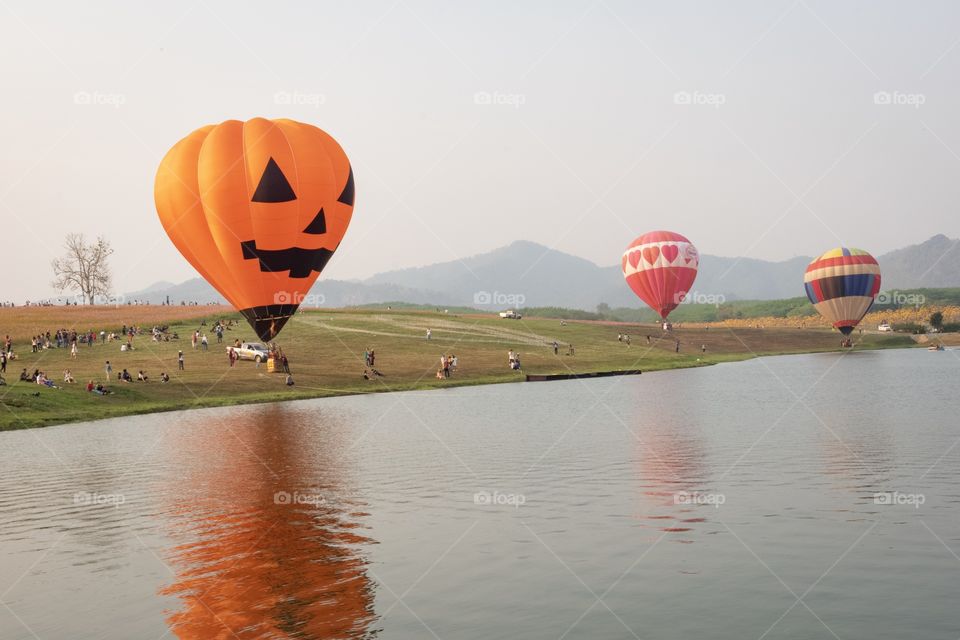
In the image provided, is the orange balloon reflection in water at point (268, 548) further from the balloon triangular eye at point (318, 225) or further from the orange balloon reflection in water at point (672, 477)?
the balloon triangular eye at point (318, 225)

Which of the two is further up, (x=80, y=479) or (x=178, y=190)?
(x=178, y=190)

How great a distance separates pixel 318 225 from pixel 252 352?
20582 mm

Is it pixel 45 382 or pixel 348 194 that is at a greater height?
pixel 348 194

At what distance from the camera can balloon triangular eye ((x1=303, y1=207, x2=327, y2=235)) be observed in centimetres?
6041

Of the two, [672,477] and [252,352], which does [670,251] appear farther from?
[672,477]

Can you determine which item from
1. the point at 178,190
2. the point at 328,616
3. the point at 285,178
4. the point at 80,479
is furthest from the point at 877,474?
the point at 178,190

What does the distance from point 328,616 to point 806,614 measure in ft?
27.2

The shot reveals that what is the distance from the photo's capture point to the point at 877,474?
2906 cm

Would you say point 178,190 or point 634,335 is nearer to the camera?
point 178,190

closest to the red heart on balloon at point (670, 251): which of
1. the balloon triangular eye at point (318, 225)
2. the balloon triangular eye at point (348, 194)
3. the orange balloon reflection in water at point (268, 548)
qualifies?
the balloon triangular eye at point (348, 194)

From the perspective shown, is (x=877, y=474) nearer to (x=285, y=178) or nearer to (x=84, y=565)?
(x=84, y=565)

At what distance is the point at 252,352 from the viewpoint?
77375mm

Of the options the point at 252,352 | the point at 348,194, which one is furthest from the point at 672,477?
the point at 252,352

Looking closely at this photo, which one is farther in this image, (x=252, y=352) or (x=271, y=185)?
A: (x=252, y=352)
